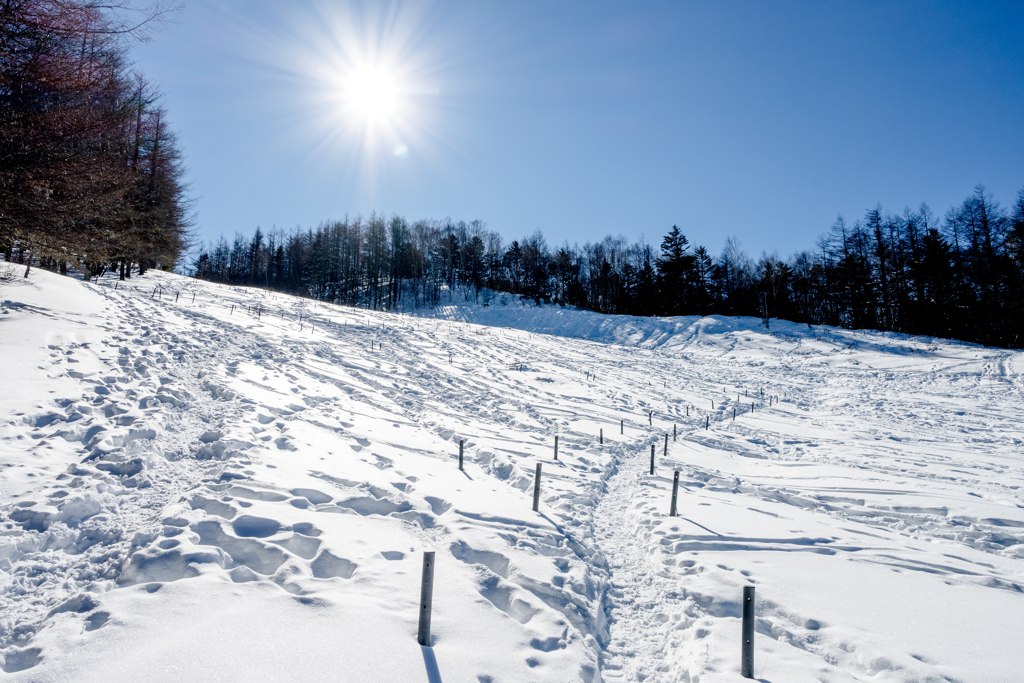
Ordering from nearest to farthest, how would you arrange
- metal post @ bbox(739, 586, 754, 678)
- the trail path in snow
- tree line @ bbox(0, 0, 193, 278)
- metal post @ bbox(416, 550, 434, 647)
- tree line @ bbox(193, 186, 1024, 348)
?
metal post @ bbox(416, 550, 434, 647), metal post @ bbox(739, 586, 754, 678), the trail path in snow, tree line @ bbox(0, 0, 193, 278), tree line @ bbox(193, 186, 1024, 348)

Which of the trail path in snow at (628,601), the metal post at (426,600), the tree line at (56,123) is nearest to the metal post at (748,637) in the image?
the trail path in snow at (628,601)

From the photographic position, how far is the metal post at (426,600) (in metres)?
3.82

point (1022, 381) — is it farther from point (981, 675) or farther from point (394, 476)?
point (394, 476)

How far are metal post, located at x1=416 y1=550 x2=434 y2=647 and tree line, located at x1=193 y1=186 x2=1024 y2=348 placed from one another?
48704 mm

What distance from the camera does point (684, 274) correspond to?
5766cm

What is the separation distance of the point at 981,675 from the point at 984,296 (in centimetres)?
5050

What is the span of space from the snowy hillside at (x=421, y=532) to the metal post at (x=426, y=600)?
13 centimetres

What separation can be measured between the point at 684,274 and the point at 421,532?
191ft

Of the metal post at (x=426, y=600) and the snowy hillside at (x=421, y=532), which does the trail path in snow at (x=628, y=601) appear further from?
the metal post at (x=426, y=600)

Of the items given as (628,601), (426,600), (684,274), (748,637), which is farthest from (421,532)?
(684,274)

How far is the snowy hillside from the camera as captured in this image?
3.86 meters

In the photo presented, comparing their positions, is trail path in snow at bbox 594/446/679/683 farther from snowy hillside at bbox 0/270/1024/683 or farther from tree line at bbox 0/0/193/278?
tree line at bbox 0/0/193/278

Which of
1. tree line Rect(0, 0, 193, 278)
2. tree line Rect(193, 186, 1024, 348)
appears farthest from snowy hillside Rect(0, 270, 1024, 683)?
tree line Rect(193, 186, 1024, 348)

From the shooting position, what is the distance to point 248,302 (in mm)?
26203
